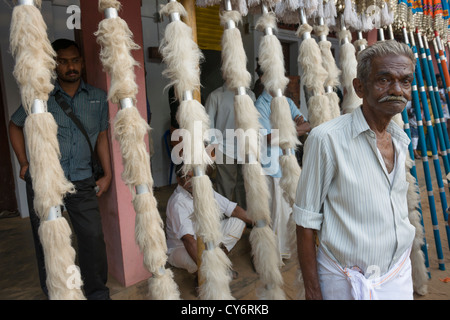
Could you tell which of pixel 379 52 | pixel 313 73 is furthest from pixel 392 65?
pixel 313 73

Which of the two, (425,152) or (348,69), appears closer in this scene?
(348,69)

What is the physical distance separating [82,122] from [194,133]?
1.17 metres

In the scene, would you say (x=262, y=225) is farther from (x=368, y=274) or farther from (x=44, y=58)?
(x=44, y=58)

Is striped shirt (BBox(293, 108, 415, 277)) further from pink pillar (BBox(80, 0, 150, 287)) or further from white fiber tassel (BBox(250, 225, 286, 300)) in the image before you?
pink pillar (BBox(80, 0, 150, 287))

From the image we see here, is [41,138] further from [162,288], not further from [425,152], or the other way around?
[425,152]

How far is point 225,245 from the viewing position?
293 cm

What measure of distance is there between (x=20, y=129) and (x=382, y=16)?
9.47 feet

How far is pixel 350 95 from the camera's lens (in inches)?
95.1

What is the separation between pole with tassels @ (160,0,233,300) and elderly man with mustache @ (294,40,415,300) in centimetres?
38

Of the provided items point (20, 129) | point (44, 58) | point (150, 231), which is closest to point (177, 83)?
point (44, 58)

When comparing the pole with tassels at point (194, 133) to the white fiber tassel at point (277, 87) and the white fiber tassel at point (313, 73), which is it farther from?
the white fiber tassel at point (313, 73)

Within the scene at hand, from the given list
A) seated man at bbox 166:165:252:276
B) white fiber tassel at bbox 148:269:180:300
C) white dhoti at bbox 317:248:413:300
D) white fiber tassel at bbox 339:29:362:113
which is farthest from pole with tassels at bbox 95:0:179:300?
white fiber tassel at bbox 339:29:362:113

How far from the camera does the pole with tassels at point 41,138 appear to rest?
111 centimetres
